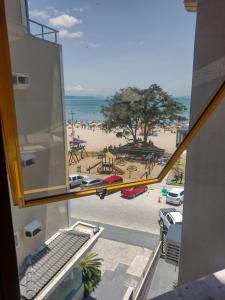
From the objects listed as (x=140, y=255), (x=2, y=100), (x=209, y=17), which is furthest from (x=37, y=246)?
(x=209, y=17)

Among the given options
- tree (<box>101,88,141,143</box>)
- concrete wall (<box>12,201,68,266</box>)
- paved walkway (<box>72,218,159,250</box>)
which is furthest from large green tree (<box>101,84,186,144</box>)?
paved walkway (<box>72,218,159,250</box>)

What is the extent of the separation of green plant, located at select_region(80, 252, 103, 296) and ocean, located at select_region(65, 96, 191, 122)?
2.32 metres

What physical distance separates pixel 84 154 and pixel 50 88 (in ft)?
1.08

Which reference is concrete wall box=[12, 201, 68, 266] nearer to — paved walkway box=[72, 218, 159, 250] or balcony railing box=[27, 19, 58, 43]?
paved walkway box=[72, 218, 159, 250]

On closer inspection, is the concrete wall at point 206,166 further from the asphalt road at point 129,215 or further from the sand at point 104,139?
the asphalt road at point 129,215

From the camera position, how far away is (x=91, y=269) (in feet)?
9.46

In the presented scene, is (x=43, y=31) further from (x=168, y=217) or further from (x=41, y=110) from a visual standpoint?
(x=168, y=217)

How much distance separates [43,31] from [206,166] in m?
1.02

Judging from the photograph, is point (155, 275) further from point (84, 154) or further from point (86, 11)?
point (86, 11)

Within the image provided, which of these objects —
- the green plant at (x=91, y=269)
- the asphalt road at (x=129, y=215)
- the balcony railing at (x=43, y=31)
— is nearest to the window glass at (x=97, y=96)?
the balcony railing at (x=43, y=31)

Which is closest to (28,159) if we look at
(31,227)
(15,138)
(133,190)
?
(15,138)

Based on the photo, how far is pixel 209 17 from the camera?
3.33ft

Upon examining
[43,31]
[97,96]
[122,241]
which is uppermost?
[43,31]

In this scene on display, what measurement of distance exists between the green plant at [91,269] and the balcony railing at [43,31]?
2.57 metres
